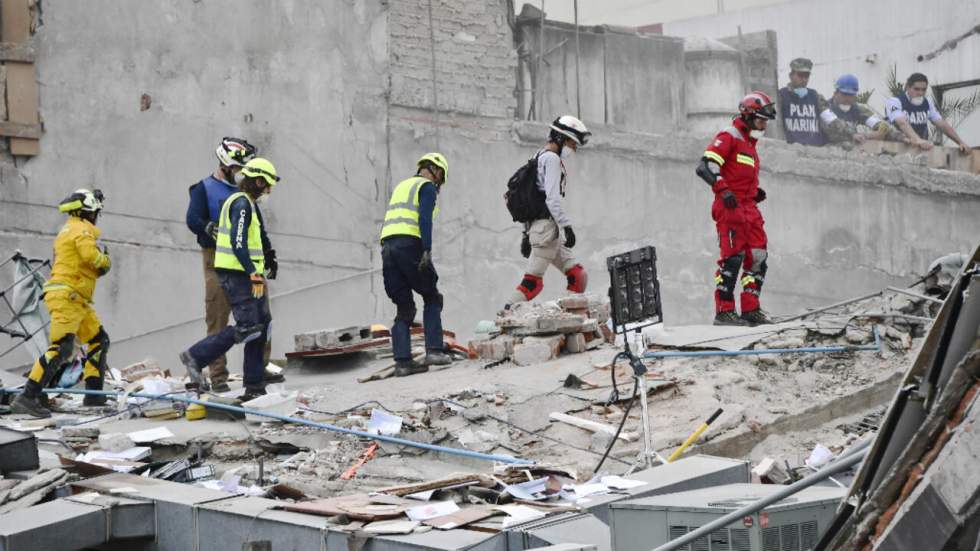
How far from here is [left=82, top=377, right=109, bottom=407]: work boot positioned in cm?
1076

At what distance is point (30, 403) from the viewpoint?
10.1m

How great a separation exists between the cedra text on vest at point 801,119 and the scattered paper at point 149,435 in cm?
1237

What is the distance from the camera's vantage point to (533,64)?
17141mm

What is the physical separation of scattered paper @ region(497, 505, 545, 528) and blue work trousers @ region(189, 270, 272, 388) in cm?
383

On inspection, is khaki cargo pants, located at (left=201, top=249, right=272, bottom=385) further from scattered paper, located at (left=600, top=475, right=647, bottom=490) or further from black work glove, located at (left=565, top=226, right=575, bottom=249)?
scattered paper, located at (left=600, top=475, right=647, bottom=490)

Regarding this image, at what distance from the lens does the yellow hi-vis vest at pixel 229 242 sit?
385 inches

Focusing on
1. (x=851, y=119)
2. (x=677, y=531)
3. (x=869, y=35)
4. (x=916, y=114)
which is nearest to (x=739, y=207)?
(x=677, y=531)

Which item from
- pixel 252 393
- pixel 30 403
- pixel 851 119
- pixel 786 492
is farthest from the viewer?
pixel 851 119

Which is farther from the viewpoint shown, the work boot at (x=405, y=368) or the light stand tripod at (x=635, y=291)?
the work boot at (x=405, y=368)

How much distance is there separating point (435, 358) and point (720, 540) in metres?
5.81

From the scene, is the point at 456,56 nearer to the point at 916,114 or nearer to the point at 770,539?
the point at 916,114

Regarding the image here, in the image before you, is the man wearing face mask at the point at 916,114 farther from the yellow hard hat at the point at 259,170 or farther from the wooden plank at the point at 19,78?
the yellow hard hat at the point at 259,170

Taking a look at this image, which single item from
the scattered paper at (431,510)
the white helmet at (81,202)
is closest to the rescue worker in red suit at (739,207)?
the white helmet at (81,202)

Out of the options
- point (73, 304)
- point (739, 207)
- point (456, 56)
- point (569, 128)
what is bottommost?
point (73, 304)
